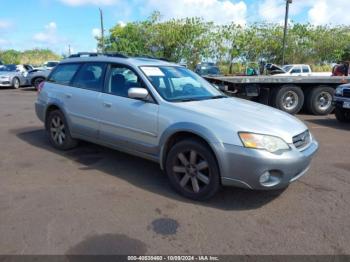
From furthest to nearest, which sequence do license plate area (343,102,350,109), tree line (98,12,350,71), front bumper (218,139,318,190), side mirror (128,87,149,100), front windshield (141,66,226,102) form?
1. tree line (98,12,350,71)
2. license plate area (343,102,350,109)
3. front windshield (141,66,226,102)
4. side mirror (128,87,149,100)
5. front bumper (218,139,318,190)

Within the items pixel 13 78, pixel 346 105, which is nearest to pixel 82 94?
pixel 346 105

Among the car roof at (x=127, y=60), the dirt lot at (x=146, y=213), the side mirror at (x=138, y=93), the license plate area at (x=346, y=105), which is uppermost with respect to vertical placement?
the car roof at (x=127, y=60)

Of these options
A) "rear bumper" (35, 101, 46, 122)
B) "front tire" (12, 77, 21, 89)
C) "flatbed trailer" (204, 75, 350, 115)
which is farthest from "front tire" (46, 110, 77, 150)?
"front tire" (12, 77, 21, 89)

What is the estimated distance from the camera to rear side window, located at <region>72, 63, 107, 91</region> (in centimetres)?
540

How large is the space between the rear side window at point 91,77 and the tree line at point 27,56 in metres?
55.0

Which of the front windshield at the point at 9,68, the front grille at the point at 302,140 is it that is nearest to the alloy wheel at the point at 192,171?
the front grille at the point at 302,140

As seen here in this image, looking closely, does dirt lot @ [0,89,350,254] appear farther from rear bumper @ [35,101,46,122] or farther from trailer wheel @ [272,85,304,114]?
trailer wheel @ [272,85,304,114]

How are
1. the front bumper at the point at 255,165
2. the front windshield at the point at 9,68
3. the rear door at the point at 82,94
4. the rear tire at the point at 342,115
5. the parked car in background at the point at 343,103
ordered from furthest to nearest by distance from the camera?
the front windshield at the point at 9,68, the rear tire at the point at 342,115, the parked car in background at the point at 343,103, the rear door at the point at 82,94, the front bumper at the point at 255,165

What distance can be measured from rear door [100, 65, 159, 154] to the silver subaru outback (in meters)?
0.01

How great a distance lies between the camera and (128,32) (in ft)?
128

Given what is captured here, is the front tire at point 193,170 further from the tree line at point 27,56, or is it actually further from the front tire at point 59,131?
the tree line at point 27,56

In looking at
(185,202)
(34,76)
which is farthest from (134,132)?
(34,76)

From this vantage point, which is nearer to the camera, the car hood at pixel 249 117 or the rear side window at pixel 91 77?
the car hood at pixel 249 117

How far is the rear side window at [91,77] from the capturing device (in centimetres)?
540
